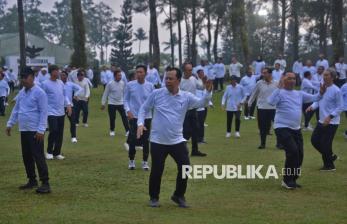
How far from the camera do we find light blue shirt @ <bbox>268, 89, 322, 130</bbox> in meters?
10.0

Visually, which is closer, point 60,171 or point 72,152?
point 60,171

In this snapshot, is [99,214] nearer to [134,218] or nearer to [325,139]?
[134,218]

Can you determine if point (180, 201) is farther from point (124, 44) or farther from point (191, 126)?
point (124, 44)

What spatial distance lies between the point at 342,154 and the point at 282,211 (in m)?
6.25

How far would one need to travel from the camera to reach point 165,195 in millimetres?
9336

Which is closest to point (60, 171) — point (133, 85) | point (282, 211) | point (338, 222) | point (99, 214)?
point (133, 85)

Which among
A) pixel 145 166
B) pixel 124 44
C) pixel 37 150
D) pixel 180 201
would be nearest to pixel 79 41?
pixel 145 166

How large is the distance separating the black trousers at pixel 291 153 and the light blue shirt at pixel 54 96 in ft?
17.8

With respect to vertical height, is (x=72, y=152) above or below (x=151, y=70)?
below

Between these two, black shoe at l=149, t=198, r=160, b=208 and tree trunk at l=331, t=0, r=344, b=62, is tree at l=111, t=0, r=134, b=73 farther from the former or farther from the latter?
black shoe at l=149, t=198, r=160, b=208

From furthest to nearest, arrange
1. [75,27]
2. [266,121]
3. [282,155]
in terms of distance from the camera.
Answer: [75,27], [266,121], [282,155]

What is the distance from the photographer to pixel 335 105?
444 inches

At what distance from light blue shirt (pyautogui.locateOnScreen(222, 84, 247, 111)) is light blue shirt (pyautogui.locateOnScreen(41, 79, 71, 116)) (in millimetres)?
5990

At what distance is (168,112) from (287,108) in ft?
9.07
